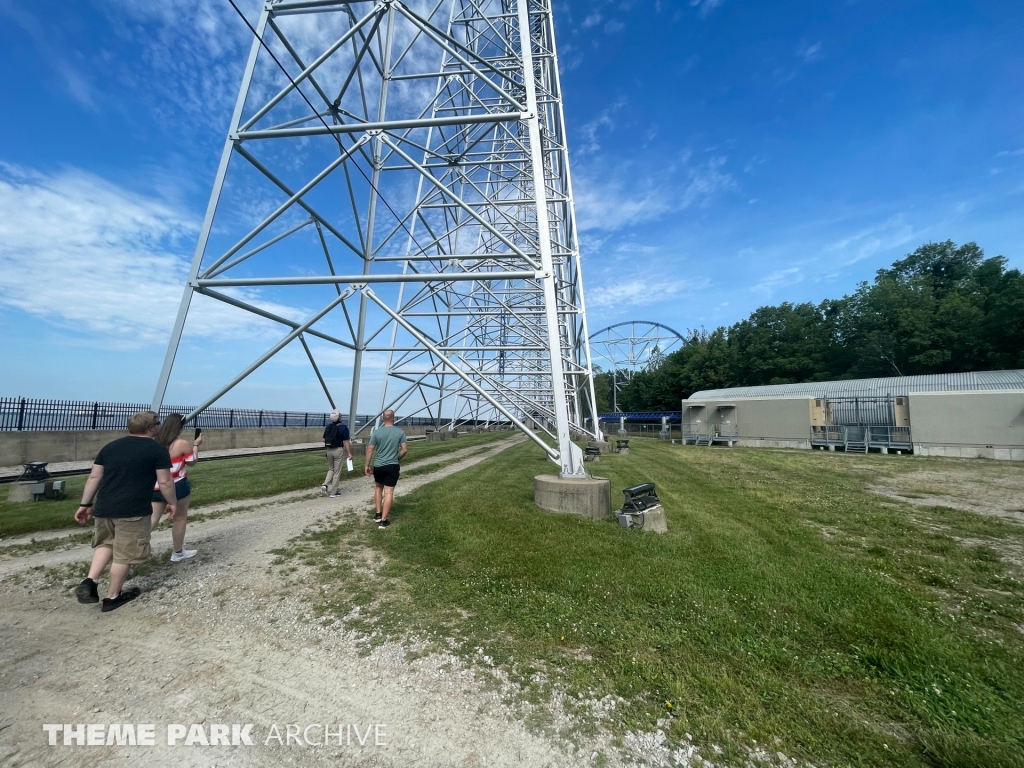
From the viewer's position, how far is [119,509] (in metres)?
3.57

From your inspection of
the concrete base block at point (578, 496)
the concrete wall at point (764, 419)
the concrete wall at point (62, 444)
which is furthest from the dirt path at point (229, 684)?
the concrete wall at point (764, 419)

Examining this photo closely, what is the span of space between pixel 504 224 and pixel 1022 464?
889 inches

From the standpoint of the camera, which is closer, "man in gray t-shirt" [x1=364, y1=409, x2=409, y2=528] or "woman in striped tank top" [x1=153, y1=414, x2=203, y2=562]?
"woman in striped tank top" [x1=153, y1=414, x2=203, y2=562]

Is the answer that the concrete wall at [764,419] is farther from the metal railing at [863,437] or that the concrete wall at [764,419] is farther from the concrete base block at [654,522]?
the concrete base block at [654,522]

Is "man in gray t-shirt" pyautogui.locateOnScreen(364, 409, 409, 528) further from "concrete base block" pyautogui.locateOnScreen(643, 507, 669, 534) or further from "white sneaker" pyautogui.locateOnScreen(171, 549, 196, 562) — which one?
"concrete base block" pyautogui.locateOnScreen(643, 507, 669, 534)

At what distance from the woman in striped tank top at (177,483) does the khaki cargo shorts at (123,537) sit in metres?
0.92

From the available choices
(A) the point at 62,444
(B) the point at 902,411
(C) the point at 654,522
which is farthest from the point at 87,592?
(B) the point at 902,411

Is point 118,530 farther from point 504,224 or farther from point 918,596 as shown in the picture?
point 504,224

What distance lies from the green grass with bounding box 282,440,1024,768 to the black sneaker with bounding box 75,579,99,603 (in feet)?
5.21

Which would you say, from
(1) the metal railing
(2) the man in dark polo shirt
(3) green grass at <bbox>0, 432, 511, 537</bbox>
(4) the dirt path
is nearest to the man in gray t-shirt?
(4) the dirt path

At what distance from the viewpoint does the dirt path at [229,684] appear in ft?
6.88

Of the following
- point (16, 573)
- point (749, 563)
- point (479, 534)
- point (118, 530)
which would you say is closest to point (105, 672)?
point (118, 530)

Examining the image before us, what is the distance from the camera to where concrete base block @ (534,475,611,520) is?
6.40 metres

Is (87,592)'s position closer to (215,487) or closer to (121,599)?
(121,599)
